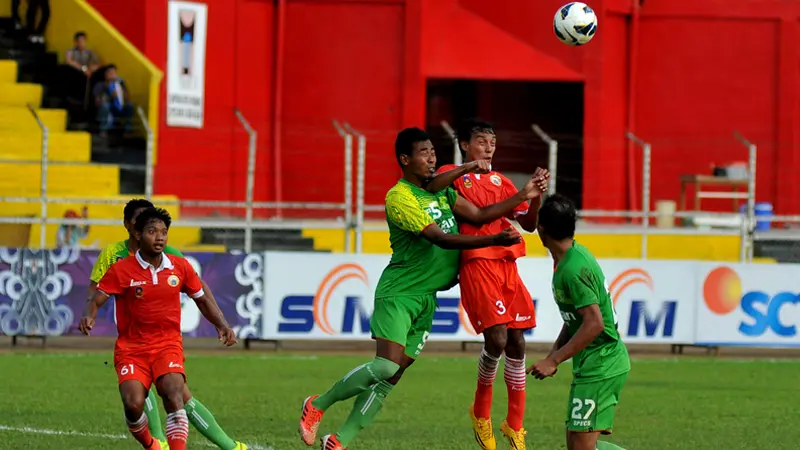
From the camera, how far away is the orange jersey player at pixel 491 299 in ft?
33.5

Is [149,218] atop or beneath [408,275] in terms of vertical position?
atop

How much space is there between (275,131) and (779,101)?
9938 millimetres

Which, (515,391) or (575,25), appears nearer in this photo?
(515,391)

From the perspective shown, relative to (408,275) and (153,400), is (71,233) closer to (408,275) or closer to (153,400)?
(153,400)

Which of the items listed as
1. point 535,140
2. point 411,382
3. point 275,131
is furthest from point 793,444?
point 535,140

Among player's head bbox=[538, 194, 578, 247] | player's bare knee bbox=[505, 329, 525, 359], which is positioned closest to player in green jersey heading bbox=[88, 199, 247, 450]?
player's bare knee bbox=[505, 329, 525, 359]

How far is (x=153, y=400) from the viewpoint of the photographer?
10.1 m

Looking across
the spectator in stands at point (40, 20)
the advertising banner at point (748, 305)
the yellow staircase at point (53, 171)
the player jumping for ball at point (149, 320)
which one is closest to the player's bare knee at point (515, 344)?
the player jumping for ball at point (149, 320)

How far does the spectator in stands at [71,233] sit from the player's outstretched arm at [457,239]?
1139 cm

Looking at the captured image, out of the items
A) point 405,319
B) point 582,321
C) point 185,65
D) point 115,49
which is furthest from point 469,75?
point 582,321

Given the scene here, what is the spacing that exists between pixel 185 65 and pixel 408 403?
526 inches

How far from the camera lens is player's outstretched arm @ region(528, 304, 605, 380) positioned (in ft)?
25.3

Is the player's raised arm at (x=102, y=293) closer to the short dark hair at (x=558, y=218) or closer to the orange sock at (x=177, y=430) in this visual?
the orange sock at (x=177, y=430)

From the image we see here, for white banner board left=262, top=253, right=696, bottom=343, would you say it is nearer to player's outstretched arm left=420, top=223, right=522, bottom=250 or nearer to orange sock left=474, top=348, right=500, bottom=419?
orange sock left=474, top=348, right=500, bottom=419
